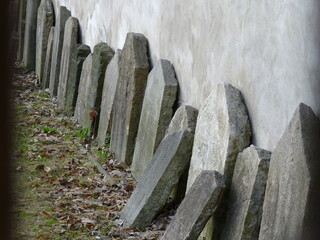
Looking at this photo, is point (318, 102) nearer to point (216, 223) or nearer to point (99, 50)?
point (216, 223)

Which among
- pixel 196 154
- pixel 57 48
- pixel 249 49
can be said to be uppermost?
pixel 57 48

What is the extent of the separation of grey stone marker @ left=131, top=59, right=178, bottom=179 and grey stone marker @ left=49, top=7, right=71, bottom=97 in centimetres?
393

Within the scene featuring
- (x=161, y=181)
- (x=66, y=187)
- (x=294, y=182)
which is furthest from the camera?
(x=66, y=187)

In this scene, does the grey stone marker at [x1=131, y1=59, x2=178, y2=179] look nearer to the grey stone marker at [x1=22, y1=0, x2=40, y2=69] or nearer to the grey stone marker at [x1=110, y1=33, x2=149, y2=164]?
the grey stone marker at [x1=110, y1=33, x2=149, y2=164]

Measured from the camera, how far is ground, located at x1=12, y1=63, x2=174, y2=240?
436 centimetres

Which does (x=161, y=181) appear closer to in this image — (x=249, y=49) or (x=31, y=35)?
(x=249, y=49)

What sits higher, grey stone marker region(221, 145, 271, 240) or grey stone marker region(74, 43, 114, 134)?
grey stone marker region(74, 43, 114, 134)

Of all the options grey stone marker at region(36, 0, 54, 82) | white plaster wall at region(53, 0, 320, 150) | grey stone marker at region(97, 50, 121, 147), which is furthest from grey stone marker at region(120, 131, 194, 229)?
grey stone marker at region(36, 0, 54, 82)

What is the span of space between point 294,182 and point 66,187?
9.75 ft

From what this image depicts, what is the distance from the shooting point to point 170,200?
15.5ft

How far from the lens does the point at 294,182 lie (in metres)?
2.81

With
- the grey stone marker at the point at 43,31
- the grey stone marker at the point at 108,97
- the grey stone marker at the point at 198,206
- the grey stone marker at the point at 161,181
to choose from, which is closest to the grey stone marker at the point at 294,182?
the grey stone marker at the point at 198,206

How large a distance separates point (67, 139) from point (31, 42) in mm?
4274

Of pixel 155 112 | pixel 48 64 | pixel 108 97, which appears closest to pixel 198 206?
pixel 155 112
